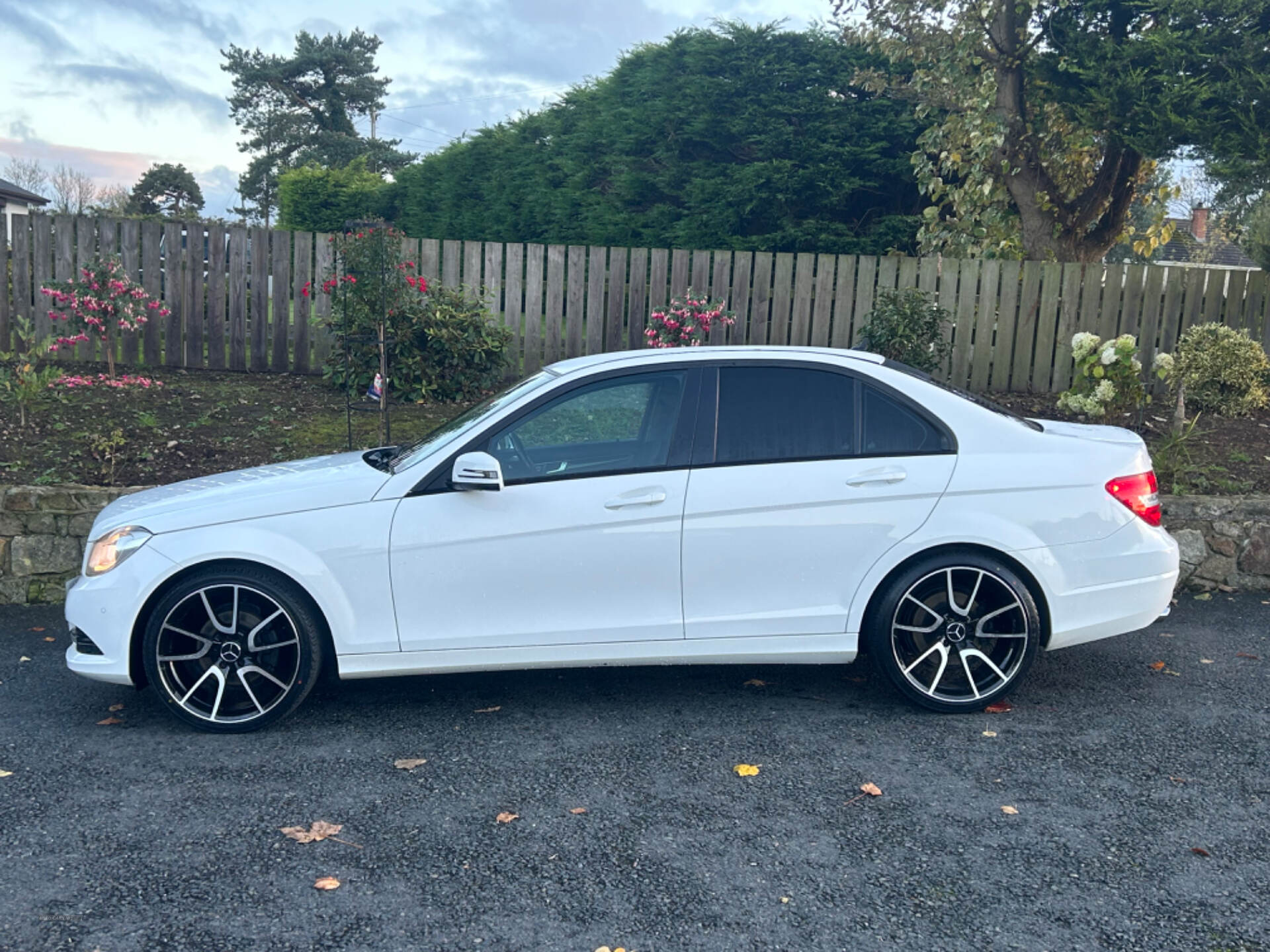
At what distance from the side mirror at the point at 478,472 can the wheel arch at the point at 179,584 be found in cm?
79

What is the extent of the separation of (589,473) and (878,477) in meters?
1.24

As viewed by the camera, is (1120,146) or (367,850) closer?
(367,850)

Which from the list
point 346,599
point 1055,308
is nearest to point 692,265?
point 1055,308

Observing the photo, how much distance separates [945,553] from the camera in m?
4.62

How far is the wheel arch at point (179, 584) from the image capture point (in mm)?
4441

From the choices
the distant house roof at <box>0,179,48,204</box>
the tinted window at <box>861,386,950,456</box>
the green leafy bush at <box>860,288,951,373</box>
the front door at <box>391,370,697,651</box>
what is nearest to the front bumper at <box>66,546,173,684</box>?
the front door at <box>391,370,697,651</box>

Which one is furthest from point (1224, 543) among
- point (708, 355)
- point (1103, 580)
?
point (708, 355)

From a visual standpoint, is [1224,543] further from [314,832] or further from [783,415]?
[314,832]

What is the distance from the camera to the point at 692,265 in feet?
35.6

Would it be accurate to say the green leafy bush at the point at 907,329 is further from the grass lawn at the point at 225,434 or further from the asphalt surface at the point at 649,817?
the asphalt surface at the point at 649,817

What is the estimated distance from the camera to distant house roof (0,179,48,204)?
2814 centimetres

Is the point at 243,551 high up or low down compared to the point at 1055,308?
down

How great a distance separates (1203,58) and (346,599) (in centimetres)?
879

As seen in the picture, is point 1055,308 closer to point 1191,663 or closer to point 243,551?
point 1191,663
